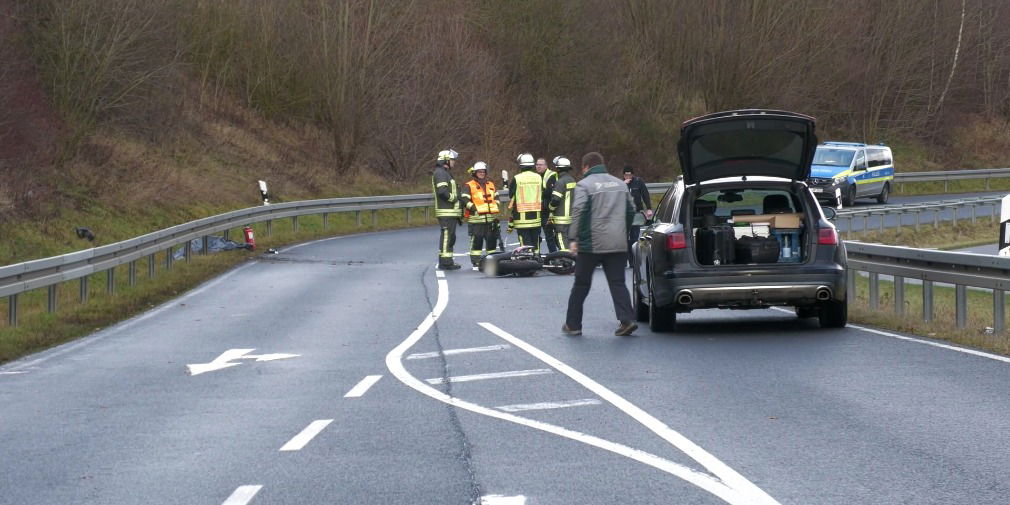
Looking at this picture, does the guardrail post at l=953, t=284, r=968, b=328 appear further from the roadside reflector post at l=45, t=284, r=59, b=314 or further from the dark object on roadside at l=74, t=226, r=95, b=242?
the dark object on roadside at l=74, t=226, r=95, b=242

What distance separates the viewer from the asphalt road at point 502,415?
6.86m

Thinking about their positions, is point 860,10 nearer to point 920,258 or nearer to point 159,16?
point 159,16

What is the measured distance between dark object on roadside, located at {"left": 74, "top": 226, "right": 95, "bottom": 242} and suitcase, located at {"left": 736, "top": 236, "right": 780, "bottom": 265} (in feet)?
61.9

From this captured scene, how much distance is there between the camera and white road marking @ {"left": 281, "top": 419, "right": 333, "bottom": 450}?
26.5 feet

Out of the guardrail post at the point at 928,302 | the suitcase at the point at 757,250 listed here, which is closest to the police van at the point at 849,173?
the guardrail post at the point at 928,302

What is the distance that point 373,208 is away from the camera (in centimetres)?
3981

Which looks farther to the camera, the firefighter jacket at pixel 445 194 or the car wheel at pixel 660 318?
the firefighter jacket at pixel 445 194

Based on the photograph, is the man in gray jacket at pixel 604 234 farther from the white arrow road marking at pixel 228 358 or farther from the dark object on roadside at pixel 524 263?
the dark object on roadside at pixel 524 263

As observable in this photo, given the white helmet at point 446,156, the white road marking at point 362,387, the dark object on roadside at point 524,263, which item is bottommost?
the white road marking at point 362,387

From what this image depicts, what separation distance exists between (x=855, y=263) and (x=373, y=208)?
2402 cm


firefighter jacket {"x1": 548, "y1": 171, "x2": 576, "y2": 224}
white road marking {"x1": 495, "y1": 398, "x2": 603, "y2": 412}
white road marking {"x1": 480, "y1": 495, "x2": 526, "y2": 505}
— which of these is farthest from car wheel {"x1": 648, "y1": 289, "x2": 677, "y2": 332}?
firefighter jacket {"x1": 548, "y1": 171, "x2": 576, "y2": 224}

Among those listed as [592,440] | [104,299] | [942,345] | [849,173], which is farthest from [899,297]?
[849,173]

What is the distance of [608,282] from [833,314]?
2252 mm

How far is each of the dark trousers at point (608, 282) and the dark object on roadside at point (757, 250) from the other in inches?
44.7
